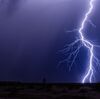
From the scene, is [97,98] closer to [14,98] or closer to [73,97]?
[73,97]

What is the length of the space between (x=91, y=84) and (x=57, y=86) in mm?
2246

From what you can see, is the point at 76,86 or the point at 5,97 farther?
the point at 76,86

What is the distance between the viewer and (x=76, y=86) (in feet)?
52.9

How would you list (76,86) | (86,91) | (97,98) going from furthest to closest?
(76,86) → (86,91) → (97,98)

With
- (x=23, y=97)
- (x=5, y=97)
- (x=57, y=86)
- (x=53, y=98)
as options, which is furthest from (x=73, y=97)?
(x=57, y=86)

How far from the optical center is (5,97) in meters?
12.5

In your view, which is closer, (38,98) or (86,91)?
(38,98)

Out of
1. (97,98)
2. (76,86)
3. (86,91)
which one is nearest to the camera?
(97,98)

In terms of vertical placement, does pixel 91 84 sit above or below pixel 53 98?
→ above

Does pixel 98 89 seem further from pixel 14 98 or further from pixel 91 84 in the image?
pixel 14 98

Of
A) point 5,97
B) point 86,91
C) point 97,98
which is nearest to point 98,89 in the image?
point 86,91

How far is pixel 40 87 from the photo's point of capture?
1623 cm

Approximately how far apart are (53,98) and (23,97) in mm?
1404

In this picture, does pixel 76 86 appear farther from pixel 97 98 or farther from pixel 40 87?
pixel 97 98
